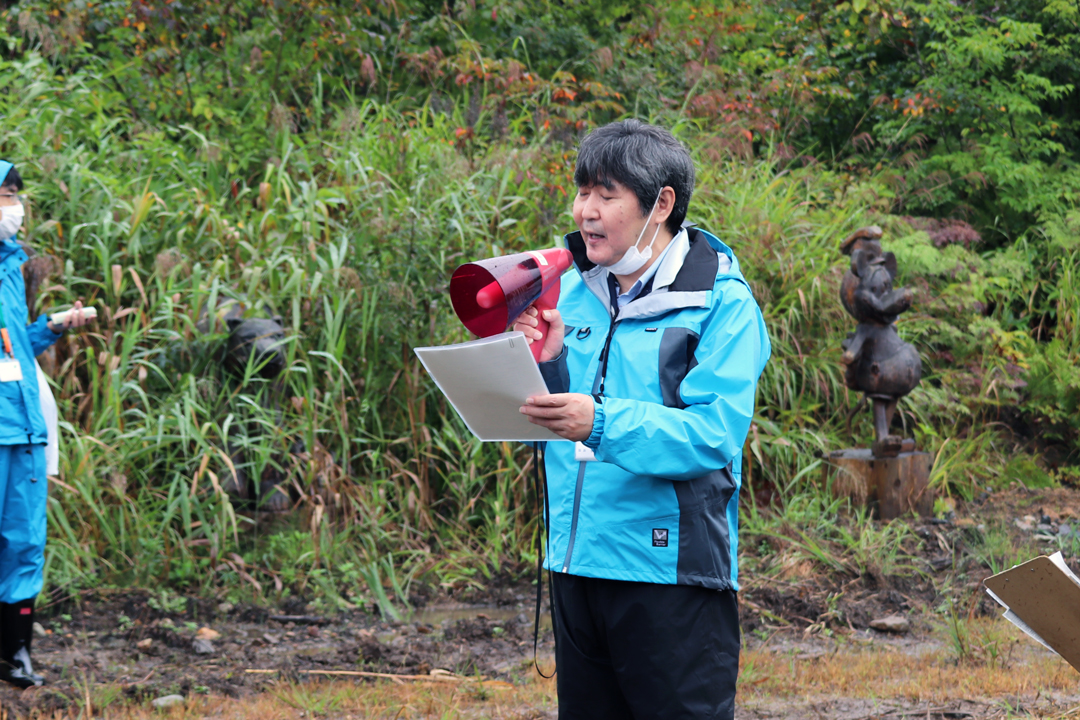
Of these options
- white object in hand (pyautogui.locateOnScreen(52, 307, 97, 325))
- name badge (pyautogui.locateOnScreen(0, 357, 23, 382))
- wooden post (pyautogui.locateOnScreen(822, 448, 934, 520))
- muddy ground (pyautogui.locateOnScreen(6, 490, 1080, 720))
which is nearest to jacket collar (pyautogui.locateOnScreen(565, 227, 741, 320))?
muddy ground (pyautogui.locateOnScreen(6, 490, 1080, 720))

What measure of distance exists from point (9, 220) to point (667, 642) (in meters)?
3.17

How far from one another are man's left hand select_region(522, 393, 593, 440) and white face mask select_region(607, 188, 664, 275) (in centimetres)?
39

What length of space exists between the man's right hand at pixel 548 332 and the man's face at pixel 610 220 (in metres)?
0.17

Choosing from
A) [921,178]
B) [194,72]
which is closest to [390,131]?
[194,72]

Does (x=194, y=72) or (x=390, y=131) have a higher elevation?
(x=194, y=72)

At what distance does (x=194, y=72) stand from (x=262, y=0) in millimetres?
918

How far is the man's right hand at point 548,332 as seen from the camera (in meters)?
2.06

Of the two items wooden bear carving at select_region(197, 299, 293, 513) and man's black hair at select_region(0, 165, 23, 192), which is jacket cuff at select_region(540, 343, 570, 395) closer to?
man's black hair at select_region(0, 165, 23, 192)

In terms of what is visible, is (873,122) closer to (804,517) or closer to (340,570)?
(804,517)

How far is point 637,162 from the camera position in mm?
1965

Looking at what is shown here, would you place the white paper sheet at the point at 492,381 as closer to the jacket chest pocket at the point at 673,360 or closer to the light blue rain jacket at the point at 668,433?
the light blue rain jacket at the point at 668,433

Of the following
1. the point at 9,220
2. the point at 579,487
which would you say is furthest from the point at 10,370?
the point at 579,487

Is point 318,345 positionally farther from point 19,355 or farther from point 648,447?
point 648,447

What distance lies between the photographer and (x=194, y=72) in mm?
7379
